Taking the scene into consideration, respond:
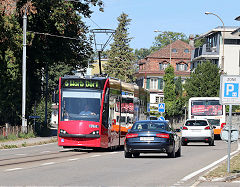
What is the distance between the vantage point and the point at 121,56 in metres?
122

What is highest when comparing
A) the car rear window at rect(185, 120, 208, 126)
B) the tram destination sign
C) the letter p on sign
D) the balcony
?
the balcony

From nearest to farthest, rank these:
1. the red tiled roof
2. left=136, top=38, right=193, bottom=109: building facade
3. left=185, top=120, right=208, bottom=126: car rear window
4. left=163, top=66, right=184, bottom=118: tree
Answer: left=185, top=120, right=208, bottom=126: car rear window < left=163, top=66, right=184, bottom=118: tree < left=136, top=38, right=193, bottom=109: building facade < the red tiled roof

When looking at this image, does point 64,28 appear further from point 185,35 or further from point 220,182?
point 185,35

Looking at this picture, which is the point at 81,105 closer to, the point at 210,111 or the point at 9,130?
the point at 9,130

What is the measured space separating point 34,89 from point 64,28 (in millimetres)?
6801

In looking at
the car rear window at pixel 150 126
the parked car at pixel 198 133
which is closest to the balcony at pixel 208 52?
the parked car at pixel 198 133

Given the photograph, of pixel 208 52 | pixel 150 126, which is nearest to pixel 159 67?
pixel 208 52

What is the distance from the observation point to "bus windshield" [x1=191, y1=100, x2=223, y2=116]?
5314 cm

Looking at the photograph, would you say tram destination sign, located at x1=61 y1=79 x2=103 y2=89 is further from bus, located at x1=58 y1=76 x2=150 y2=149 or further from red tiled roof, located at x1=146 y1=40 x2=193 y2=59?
red tiled roof, located at x1=146 y1=40 x2=193 y2=59

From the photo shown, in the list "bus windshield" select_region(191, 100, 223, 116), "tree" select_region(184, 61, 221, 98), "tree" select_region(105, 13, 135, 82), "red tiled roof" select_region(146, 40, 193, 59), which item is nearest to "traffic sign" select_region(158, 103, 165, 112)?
"bus windshield" select_region(191, 100, 223, 116)

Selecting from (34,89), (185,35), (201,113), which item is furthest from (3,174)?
(185,35)

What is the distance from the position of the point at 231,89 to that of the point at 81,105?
11.0 m

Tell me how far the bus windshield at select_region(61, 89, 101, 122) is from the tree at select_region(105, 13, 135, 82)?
9227 centimetres

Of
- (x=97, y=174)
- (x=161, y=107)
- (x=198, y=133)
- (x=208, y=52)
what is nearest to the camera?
(x=97, y=174)
